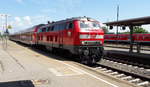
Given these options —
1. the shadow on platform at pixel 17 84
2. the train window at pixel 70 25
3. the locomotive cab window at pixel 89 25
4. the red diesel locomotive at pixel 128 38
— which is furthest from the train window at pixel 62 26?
the red diesel locomotive at pixel 128 38

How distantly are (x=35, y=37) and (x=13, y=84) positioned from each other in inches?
726

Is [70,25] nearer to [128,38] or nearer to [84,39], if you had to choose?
[84,39]

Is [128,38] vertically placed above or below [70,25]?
below

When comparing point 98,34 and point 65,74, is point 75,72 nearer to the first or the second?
point 65,74

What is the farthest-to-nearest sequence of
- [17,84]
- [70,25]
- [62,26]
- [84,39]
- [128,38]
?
[128,38]
[62,26]
[70,25]
[84,39]
[17,84]

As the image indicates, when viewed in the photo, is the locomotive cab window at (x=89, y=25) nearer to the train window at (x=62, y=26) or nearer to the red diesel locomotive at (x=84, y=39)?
the red diesel locomotive at (x=84, y=39)

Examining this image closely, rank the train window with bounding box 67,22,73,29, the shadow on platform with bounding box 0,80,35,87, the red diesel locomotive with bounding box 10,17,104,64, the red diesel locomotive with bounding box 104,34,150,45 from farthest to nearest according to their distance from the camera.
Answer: the red diesel locomotive with bounding box 104,34,150,45 → the train window with bounding box 67,22,73,29 → the red diesel locomotive with bounding box 10,17,104,64 → the shadow on platform with bounding box 0,80,35,87

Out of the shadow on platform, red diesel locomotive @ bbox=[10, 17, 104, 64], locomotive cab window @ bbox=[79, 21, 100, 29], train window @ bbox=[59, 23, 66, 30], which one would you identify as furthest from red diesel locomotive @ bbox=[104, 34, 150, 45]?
the shadow on platform

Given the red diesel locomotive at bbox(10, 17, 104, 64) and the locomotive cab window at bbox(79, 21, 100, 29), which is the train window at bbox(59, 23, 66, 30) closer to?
the red diesel locomotive at bbox(10, 17, 104, 64)

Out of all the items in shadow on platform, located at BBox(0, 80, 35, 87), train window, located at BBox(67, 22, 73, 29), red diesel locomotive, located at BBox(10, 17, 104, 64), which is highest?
train window, located at BBox(67, 22, 73, 29)

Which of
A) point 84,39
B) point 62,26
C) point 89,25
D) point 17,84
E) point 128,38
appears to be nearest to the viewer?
point 17,84

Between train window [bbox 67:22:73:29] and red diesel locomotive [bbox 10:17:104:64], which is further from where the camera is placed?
train window [bbox 67:22:73:29]

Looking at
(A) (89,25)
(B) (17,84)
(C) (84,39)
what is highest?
(A) (89,25)

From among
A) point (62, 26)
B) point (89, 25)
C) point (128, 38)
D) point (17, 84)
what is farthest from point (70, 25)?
point (128, 38)
